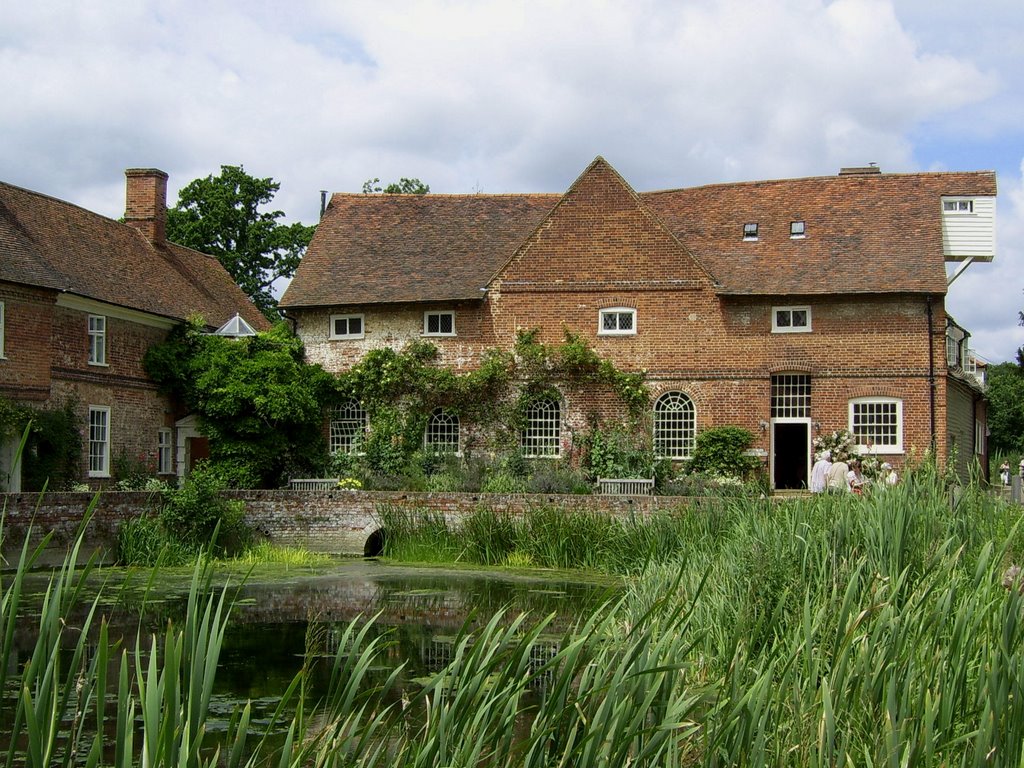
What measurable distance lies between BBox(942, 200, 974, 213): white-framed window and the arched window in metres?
8.11

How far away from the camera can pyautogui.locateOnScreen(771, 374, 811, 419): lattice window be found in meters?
26.3

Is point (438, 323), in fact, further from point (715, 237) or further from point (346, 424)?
point (715, 237)

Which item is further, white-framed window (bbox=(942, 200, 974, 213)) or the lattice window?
white-framed window (bbox=(942, 200, 974, 213))

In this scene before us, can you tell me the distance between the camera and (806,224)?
2773 centimetres

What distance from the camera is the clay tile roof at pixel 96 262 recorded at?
23.8m

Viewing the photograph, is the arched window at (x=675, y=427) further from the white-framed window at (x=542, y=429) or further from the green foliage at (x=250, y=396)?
the green foliage at (x=250, y=396)

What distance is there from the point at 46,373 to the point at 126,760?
71.7 ft

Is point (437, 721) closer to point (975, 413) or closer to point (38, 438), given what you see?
point (38, 438)

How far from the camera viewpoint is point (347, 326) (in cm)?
2830

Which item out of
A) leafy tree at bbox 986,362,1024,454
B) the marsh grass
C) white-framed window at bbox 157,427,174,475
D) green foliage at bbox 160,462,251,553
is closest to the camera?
the marsh grass

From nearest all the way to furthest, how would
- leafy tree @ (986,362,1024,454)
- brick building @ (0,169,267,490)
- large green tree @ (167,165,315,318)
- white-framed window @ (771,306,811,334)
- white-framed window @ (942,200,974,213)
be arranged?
1. brick building @ (0,169,267,490)
2. white-framed window @ (771,306,811,334)
3. white-framed window @ (942,200,974,213)
4. large green tree @ (167,165,315,318)
5. leafy tree @ (986,362,1024,454)

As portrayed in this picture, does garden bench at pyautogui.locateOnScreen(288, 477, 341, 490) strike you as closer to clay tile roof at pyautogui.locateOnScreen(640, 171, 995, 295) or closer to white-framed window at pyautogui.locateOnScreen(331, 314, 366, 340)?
white-framed window at pyautogui.locateOnScreen(331, 314, 366, 340)

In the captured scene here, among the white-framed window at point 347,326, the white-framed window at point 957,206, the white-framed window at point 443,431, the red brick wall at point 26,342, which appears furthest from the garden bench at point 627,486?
the red brick wall at point 26,342

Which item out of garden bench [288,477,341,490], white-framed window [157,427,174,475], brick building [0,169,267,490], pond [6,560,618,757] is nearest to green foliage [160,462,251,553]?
pond [6,560,618,757]
